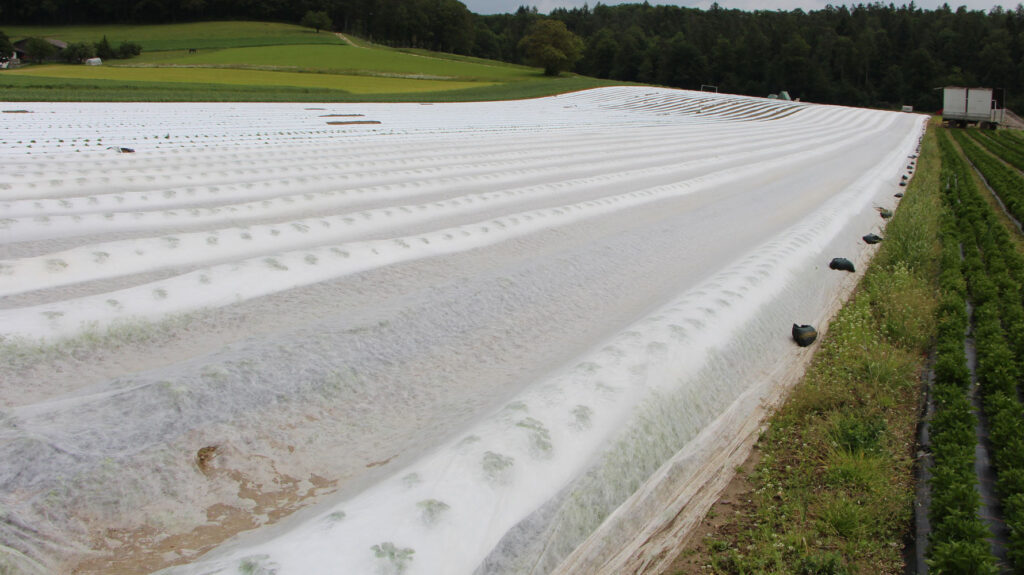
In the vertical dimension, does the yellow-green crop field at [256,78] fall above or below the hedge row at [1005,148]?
above

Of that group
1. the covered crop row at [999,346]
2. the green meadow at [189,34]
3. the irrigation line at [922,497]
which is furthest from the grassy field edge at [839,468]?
the green meadow at [189,34]

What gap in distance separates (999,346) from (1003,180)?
12961 mm

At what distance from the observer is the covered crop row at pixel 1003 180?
11.5 meters

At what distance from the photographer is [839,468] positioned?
3.22 m

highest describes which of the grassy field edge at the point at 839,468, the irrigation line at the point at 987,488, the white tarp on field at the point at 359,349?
the white tarp on field at the point at 359,349

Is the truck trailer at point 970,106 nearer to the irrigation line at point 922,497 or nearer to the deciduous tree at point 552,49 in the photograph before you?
the deciduous tree at point 552,49

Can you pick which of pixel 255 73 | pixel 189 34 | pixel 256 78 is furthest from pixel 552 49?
pixel 189 34

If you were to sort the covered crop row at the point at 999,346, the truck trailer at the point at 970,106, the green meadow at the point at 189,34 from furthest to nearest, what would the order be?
the green meadow at the point at 189,34 → the truck trailer at the point at 970,106 → the covered crop row at the point at 999,346

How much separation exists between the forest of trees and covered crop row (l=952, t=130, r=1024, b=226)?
54.4 meters

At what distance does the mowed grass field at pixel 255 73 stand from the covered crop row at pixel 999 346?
18833 millimetres

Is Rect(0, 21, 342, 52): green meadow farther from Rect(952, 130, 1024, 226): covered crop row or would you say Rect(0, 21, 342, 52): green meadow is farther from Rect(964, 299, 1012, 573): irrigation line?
Rect(964, 299, 1012, 573): irrigation line

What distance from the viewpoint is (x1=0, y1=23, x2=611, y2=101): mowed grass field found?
77.9 ft

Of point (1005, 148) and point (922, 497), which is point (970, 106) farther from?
point (922, 497)

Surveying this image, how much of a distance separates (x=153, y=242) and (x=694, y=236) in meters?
4.85
